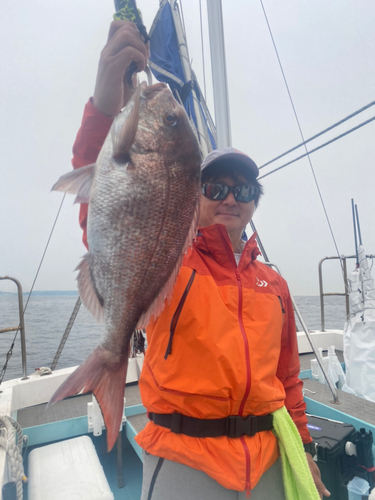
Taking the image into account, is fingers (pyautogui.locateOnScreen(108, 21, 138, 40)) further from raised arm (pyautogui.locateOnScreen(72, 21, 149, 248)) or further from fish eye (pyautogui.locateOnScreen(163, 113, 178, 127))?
fish eye (pyautogui.locateOnScreen(163, 113, 178, 127))

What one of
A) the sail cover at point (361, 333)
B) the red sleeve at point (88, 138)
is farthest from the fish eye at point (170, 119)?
the sail cover at point (361, 333)

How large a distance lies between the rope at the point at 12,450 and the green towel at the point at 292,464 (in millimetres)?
1443

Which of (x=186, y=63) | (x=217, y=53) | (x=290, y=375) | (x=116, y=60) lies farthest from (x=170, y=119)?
(x=217, y=53)

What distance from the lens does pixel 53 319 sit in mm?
24781

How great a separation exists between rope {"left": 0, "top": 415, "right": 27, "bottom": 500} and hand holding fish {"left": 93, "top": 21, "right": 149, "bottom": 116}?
6.80ft

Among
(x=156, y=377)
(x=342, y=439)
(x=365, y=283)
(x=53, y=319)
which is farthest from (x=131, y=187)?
(x=53, y=319)

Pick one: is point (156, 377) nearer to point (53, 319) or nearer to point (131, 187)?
point (131, 187)

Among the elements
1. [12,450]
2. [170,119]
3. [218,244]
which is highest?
[170,119]

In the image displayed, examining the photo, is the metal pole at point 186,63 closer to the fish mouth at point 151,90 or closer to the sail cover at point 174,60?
the sail cover at point 174,60

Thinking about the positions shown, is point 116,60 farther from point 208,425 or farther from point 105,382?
point 208,425

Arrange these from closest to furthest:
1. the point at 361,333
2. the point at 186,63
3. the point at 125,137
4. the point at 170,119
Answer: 1. the point at 125,137
2. the point at 170,119
3. the point at 186,63
4. the point at 361,333

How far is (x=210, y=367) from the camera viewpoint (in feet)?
4.23

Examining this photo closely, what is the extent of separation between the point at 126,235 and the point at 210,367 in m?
0.64

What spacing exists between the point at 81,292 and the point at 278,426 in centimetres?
103
